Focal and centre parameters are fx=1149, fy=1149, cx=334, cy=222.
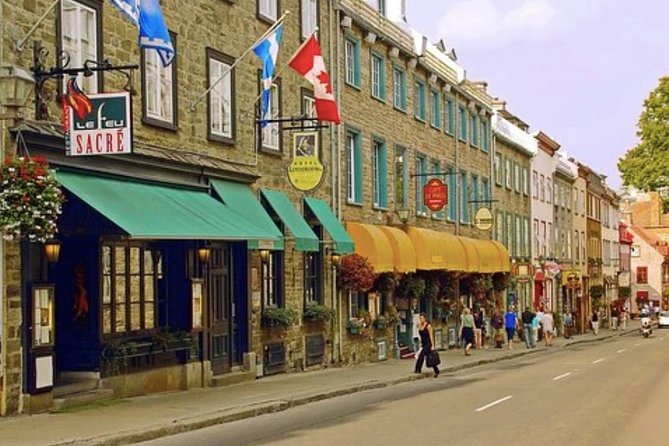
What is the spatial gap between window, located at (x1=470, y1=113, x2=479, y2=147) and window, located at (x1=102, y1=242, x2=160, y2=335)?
28.5 meters

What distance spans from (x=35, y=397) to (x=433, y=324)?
82.4 feet

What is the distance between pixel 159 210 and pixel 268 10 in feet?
28.6

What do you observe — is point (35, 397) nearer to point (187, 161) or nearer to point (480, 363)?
point (187, 161)

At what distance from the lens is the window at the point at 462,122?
150ft

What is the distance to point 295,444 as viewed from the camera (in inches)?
544

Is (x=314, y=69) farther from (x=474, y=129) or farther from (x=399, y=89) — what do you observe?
(x=474, y=129)

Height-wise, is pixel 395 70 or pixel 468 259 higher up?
pixel 395 70

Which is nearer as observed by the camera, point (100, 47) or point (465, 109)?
point (100, 47)

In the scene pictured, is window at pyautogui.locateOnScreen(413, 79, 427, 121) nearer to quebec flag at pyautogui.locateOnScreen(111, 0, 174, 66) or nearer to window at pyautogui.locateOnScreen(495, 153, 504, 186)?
window at pyautogui.locateOnScreen(495, 153, 504, 186)

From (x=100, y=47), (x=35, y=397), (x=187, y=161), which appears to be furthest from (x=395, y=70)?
(x=35, y=397)

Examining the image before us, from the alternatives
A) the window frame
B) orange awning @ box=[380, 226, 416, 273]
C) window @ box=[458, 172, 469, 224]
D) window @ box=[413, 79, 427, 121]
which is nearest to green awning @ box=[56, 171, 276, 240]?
the window frame

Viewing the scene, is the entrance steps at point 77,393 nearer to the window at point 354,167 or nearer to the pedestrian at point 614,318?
the window at point 354,167

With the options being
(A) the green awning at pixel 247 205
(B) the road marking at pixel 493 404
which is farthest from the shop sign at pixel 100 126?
(B) the road marking at pixel 493 404

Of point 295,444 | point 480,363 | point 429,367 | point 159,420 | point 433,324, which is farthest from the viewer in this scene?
point 433,324
